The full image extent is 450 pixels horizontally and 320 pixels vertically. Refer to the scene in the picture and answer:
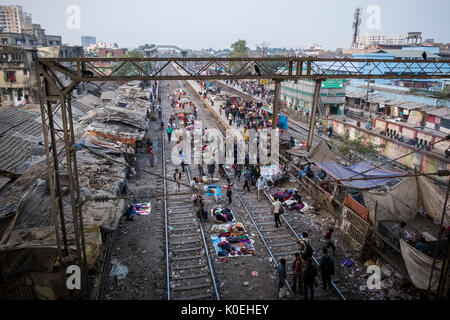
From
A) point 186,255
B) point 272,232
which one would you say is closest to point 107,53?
point 272,232

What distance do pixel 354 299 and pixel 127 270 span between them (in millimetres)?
6566

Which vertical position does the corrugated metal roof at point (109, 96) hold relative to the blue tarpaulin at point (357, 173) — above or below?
above

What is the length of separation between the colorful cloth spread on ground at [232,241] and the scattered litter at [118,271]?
2.98 meters

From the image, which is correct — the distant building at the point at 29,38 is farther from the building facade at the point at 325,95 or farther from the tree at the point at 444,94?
the tree at the point at 444,94

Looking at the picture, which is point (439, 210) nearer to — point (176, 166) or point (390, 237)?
point (390, 237)

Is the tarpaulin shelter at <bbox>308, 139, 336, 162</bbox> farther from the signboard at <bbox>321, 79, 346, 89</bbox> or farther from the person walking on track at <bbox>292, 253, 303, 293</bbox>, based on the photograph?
the signboard at <bbox>321, 79, 346, 89</bbox>

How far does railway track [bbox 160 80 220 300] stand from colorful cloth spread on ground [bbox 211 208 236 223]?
0.74 m

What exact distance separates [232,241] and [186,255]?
66.9 inches

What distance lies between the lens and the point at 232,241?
11719 millimetres

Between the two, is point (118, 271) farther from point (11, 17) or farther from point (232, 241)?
point (11, 17)

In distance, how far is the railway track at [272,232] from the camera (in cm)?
943

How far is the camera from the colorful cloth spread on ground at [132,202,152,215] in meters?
14.0

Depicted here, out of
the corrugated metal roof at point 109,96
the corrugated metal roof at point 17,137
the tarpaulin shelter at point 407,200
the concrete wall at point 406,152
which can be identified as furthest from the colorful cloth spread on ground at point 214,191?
the corrugated metal roof at point 109,96

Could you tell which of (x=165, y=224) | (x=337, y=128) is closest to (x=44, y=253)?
(x=165, y=224)
